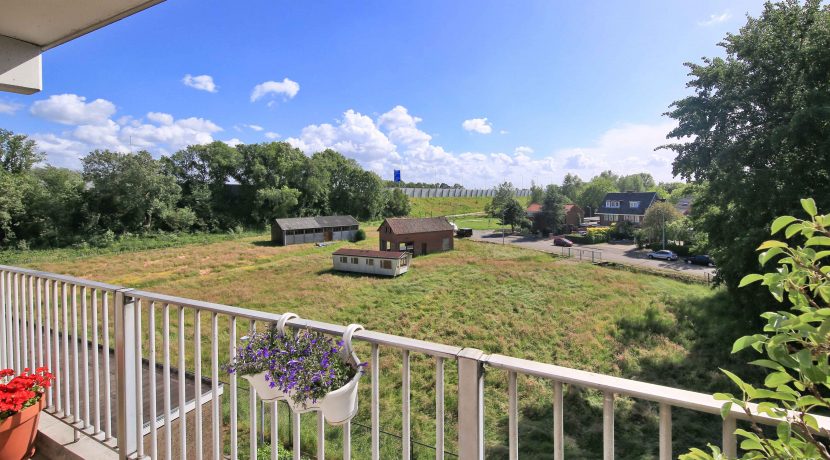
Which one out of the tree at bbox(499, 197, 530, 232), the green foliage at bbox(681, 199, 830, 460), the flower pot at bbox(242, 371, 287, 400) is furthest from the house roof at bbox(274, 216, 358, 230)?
the green foliage at bbox(681, 199, 830, 460)

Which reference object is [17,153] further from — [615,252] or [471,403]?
[615,252]

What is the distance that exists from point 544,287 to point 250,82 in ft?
79.4

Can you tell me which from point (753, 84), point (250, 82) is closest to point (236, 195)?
point (250, 82)

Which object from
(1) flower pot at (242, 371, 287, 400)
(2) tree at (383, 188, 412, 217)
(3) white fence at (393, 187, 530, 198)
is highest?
(3) white fence at (393, 187, 530, 198)

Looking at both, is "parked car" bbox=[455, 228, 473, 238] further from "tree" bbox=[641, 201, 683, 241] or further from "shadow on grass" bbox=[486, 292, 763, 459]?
"shadow on grass" bbox=[486, 292, 763, 459]

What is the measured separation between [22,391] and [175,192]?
26.9 m

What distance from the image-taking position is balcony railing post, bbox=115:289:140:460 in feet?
5.19

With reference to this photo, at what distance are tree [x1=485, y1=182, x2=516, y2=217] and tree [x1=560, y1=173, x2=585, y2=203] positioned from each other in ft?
34.9

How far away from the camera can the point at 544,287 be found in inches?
555

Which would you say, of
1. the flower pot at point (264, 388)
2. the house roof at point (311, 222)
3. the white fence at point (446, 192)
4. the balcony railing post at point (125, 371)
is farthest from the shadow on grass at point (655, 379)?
the white fence at point (446, 192)

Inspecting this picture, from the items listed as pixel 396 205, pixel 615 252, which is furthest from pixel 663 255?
pixel 396 205

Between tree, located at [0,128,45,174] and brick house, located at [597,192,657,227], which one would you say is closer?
tree, located at [0,128,45,174]

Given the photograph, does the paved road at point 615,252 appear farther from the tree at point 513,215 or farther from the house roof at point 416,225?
the house roof at point 416,225

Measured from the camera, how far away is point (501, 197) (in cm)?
3291
